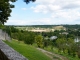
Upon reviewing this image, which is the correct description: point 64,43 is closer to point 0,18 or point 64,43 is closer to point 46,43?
point 46,43

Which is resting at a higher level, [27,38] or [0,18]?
[0,18]

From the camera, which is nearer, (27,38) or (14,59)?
(14,59)

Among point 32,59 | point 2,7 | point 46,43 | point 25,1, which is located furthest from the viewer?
point 46,43

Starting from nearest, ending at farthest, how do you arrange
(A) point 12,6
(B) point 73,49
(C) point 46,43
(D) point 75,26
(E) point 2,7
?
(E) point 2,7 < (A) point 12,6 < (B) point 73,49 < (C) point 46,43 < (D) point 75,26

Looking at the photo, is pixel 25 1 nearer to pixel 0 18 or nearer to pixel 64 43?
pixel 0 18

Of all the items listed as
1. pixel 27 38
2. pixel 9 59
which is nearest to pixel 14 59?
pixel 9 59

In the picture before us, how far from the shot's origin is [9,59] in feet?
12.6

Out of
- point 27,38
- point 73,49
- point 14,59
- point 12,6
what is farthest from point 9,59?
point 27,38

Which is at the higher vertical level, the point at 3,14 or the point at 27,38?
the point at 3,14

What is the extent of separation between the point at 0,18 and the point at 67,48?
35.6 m

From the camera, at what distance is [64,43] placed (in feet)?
203

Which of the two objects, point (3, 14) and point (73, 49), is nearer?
point (3, 14)

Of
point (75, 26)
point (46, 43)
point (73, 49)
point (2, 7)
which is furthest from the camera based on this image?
point (75, 26)

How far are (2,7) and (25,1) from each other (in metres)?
13.7
